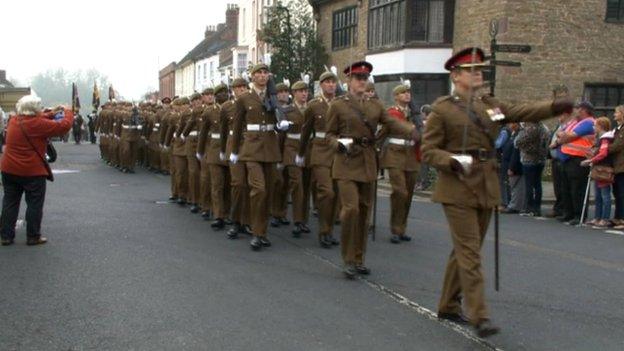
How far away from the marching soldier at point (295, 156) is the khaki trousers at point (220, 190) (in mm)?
907

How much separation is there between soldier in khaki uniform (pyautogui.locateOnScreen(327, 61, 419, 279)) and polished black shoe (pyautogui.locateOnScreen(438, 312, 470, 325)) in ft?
5.52

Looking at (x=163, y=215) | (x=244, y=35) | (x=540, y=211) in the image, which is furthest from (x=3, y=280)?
(x=244, y=35)

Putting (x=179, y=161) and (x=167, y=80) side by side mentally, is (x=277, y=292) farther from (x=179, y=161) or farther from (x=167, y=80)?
(x=167, y=80)

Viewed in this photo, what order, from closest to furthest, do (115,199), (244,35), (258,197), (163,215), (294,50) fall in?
(258,197) < (163,215) < (115,199) < (294,50) < (244,35)

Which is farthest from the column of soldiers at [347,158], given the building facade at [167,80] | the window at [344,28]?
the building facade at [167,80]

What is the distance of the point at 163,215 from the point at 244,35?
42.7 m

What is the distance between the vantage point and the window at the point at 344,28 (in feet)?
97.9

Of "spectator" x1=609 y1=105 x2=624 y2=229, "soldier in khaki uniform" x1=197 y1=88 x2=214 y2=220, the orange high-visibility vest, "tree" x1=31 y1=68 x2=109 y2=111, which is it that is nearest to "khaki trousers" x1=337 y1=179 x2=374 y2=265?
"soldier in khaki uniform" x1=197 y1=88 x2=214 y2=220

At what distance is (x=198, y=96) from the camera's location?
43.8 ft

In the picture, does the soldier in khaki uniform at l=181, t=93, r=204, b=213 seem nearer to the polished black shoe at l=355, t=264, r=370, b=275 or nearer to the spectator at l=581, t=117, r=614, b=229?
the polished black shoe at l=355, t=264, r=370, b=275

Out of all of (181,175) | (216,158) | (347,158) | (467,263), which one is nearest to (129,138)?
(181,175)

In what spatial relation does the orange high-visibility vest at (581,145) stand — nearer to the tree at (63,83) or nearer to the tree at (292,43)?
the tree at (292,43)

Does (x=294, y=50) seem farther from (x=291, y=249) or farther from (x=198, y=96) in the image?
(x=291, y=249)

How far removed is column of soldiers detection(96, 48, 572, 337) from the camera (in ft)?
18.1
